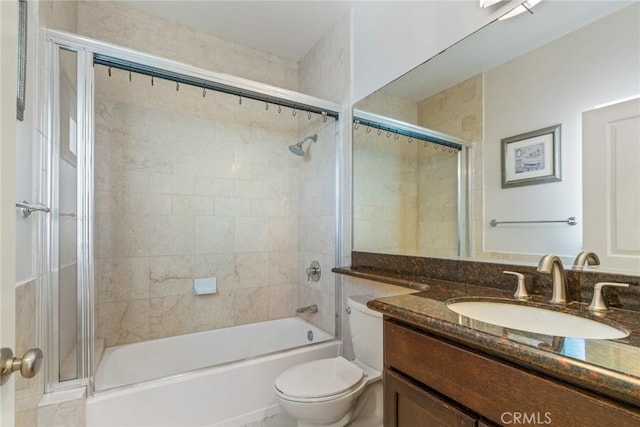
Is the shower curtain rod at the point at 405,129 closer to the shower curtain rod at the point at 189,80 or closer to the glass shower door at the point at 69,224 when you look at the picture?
the shower curtain rod at the point at 189,80

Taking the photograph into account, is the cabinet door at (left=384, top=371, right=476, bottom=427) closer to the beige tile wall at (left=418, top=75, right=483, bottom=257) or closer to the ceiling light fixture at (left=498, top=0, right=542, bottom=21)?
the beige tile wall at (left=418, top=75, right=483, bottom=257)

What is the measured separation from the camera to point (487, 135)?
1.31 m

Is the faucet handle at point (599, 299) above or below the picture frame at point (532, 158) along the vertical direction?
below

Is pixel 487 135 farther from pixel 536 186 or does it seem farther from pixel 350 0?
pixel 350 0

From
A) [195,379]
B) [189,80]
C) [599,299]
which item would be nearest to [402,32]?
[189,80]

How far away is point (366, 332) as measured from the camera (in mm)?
1465

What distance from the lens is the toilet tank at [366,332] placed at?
141cm

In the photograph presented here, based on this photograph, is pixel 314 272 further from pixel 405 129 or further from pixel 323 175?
pixel 405 129

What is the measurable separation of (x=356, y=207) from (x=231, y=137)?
3.84 feet

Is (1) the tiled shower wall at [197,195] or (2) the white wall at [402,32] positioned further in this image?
(1) the tiled shower wall at [197,195]

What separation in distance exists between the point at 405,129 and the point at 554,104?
73cm

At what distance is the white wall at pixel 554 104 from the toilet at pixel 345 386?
691mm

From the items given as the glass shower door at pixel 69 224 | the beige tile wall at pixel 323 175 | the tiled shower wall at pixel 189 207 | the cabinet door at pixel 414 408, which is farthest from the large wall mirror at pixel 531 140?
the glass shower door at pixel 69 224

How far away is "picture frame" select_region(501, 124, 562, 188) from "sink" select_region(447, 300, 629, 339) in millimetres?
515
